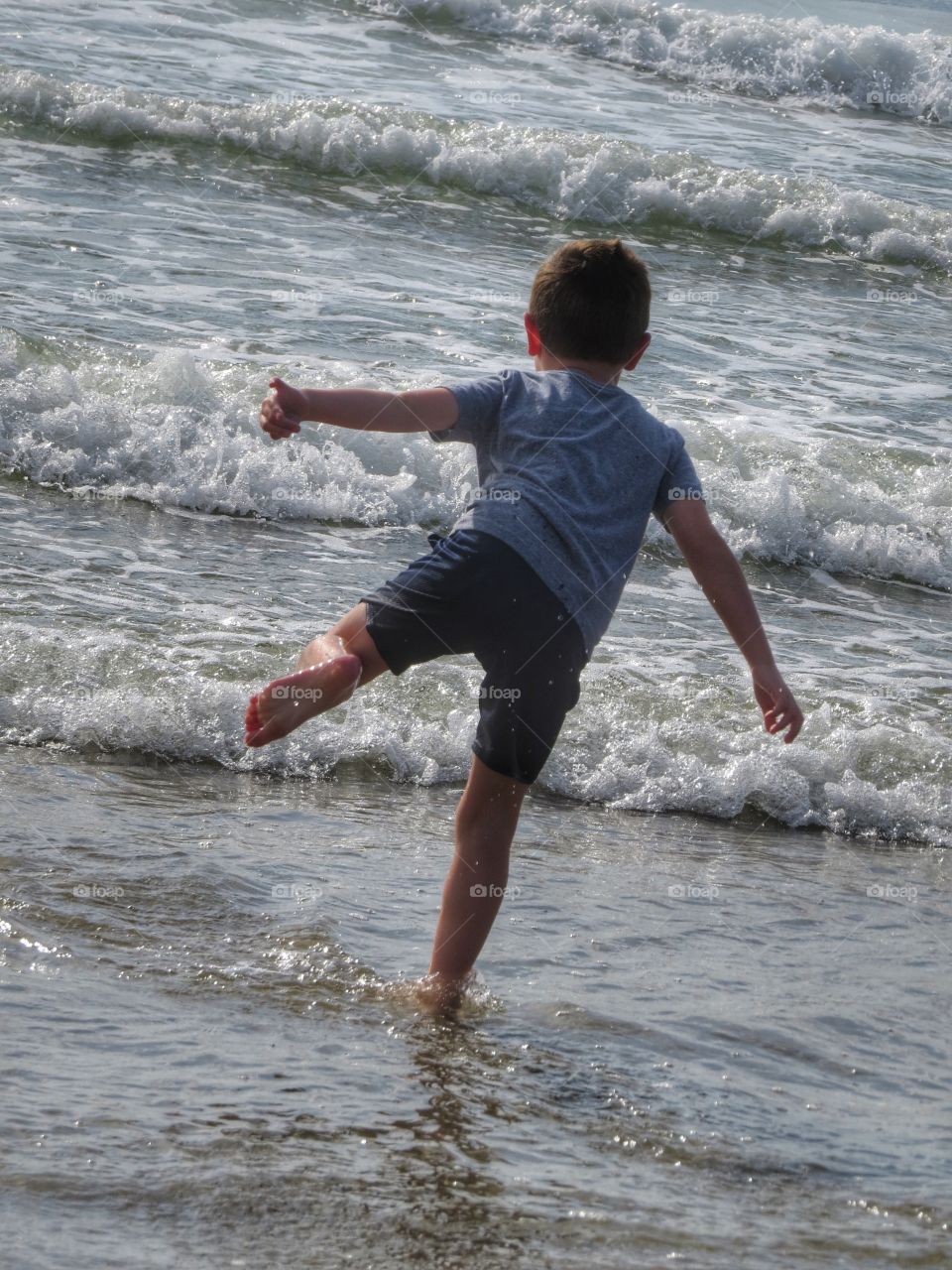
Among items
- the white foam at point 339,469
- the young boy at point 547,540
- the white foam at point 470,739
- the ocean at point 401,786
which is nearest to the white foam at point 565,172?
the ocean at point 401,786

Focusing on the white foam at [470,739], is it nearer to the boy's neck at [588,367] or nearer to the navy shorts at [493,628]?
the navy shorts at [493,628]

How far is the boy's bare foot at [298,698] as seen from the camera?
9.62 ft

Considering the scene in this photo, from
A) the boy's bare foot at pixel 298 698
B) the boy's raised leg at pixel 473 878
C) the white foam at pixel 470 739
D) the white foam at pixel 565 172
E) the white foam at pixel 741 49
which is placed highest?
the white foam at pixel 741 49

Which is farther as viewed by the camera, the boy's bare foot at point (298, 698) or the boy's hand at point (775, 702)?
the boy's hand at point (775, 702)

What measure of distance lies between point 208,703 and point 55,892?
157cm

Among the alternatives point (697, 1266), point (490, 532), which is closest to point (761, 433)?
point (490, 532)

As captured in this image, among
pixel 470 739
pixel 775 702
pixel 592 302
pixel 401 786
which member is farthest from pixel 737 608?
pixel 470 739

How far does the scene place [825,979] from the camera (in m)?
3.88

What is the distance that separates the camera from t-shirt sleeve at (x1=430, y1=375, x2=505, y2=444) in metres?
3.16

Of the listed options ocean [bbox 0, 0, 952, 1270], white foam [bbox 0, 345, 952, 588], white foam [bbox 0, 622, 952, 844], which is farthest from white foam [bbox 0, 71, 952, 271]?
white foam [bbox 0, 622, 952, 844]

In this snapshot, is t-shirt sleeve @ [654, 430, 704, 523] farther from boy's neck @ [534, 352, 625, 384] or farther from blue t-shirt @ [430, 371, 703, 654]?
boy's neck @ [534, 352, 625, 384]

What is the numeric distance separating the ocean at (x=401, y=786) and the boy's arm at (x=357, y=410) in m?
1.25

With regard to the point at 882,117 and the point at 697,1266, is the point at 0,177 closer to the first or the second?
the point at 697,1266

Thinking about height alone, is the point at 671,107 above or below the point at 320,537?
above
